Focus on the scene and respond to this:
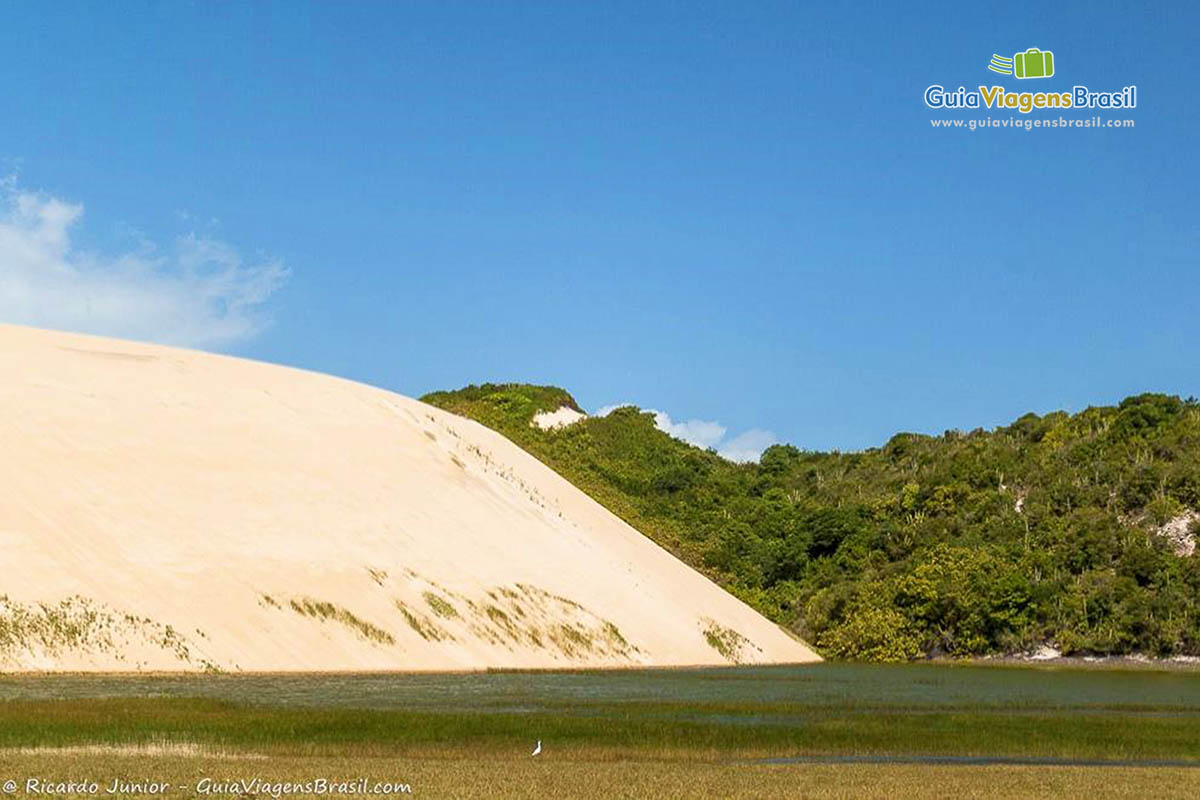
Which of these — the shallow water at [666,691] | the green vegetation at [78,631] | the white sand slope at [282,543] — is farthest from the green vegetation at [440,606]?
the green vegetation at [78,631]

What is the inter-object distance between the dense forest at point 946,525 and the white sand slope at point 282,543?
409 inches

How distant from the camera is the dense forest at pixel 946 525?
97.8 m

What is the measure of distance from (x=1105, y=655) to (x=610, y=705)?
2312 inches

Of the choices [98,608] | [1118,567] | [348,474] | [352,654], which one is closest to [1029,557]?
[1118,567]

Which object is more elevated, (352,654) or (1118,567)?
(1118,567)

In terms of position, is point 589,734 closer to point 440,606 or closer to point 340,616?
point 340,616

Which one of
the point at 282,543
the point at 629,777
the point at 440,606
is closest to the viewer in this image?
the point at 629,777

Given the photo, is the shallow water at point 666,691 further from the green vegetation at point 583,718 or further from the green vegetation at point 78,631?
the green vegetation at point 78,631

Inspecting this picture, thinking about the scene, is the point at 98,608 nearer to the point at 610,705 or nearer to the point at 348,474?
the point at 610,705

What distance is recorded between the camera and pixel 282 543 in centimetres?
→ 6994

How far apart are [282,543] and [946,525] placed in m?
61.3

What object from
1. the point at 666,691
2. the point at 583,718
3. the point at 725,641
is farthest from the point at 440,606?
the point at 583,718

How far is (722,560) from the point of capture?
115m

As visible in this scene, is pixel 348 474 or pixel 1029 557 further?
pixel 1029 557
